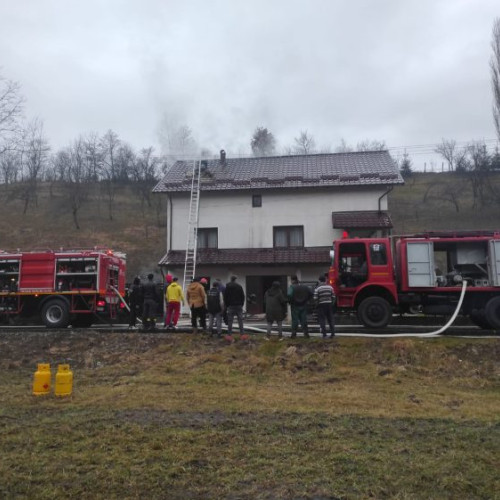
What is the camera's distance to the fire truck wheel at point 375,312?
45.4ft

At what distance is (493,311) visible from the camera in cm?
1341

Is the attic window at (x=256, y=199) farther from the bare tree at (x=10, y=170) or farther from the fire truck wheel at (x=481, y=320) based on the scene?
the bare tree at (x=10, y=170)

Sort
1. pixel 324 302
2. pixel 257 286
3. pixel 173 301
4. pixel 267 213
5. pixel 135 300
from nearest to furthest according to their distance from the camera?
1. pixel 324 302
2. pixel 173 301
3. pixel 135 300
4. pixel 257 286
5. pixel 267 213

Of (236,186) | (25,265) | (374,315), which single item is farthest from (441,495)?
(236,186)

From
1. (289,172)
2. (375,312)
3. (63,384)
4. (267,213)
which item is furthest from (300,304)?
(289,172)

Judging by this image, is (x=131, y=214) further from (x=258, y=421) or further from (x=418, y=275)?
(x=258, y=421)

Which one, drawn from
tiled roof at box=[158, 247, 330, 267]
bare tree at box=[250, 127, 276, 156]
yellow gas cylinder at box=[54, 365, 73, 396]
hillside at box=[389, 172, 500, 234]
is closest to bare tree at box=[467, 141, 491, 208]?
hillside at box=[389, 172, 500, 234]

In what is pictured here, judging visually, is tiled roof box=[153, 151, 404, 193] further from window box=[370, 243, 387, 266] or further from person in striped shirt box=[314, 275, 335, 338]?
person in striped shirt box=[314, 275, 335, 338]

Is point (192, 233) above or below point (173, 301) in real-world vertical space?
above

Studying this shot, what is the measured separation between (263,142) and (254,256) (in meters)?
26.8

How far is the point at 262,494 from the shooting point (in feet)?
14.9

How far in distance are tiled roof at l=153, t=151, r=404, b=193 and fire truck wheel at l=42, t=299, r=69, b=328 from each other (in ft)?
36.9

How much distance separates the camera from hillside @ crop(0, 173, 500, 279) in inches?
1743

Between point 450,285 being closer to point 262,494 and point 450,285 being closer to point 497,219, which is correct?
point 262,494
